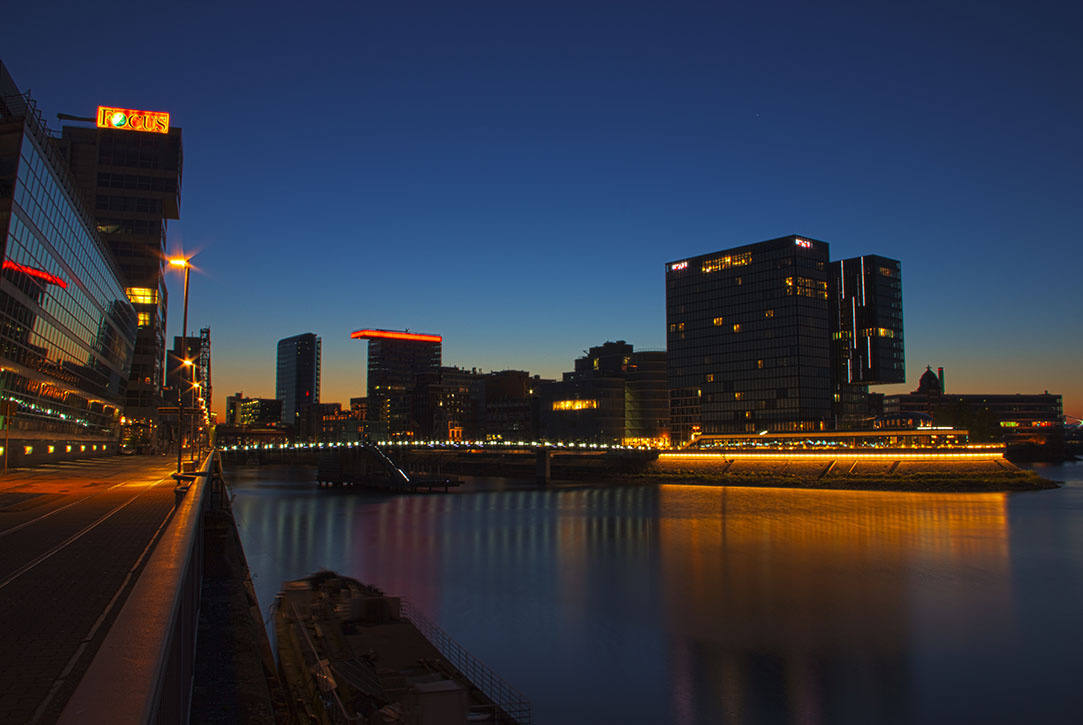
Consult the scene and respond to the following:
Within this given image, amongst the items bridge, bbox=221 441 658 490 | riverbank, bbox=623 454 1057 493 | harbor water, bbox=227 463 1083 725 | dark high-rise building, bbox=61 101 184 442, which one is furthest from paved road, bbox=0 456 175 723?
riverbank, bbox=623 454 1057 493

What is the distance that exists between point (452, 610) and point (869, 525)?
55.3m

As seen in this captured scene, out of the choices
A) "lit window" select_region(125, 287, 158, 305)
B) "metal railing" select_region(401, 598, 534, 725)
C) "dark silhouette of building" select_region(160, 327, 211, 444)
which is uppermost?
"lit window" select_region(125, 287, 158, 305)

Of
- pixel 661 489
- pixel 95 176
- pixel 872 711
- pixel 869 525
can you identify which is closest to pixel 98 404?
pixel 95 176

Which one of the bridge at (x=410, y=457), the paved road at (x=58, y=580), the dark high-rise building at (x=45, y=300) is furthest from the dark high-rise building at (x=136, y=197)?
the paved road at (x=58, y=580)

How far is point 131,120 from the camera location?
121 meters

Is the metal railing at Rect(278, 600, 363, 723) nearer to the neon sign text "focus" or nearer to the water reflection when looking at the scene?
the water reflection

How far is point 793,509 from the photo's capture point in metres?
100

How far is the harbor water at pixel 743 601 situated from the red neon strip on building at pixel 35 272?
2521cm

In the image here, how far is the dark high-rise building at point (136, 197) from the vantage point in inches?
4560

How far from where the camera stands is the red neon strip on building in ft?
144

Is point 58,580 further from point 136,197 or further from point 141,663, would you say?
point 136,197

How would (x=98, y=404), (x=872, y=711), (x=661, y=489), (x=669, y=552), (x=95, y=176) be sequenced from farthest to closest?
(x=661, y=489) < (x=95, y=176) < (x=98, y=404) < (x=669, y=552) < (x=872, y=711)

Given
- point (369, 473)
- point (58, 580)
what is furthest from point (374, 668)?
point (369, 473)

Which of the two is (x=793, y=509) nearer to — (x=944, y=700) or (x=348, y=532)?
(x=348, y=532)
